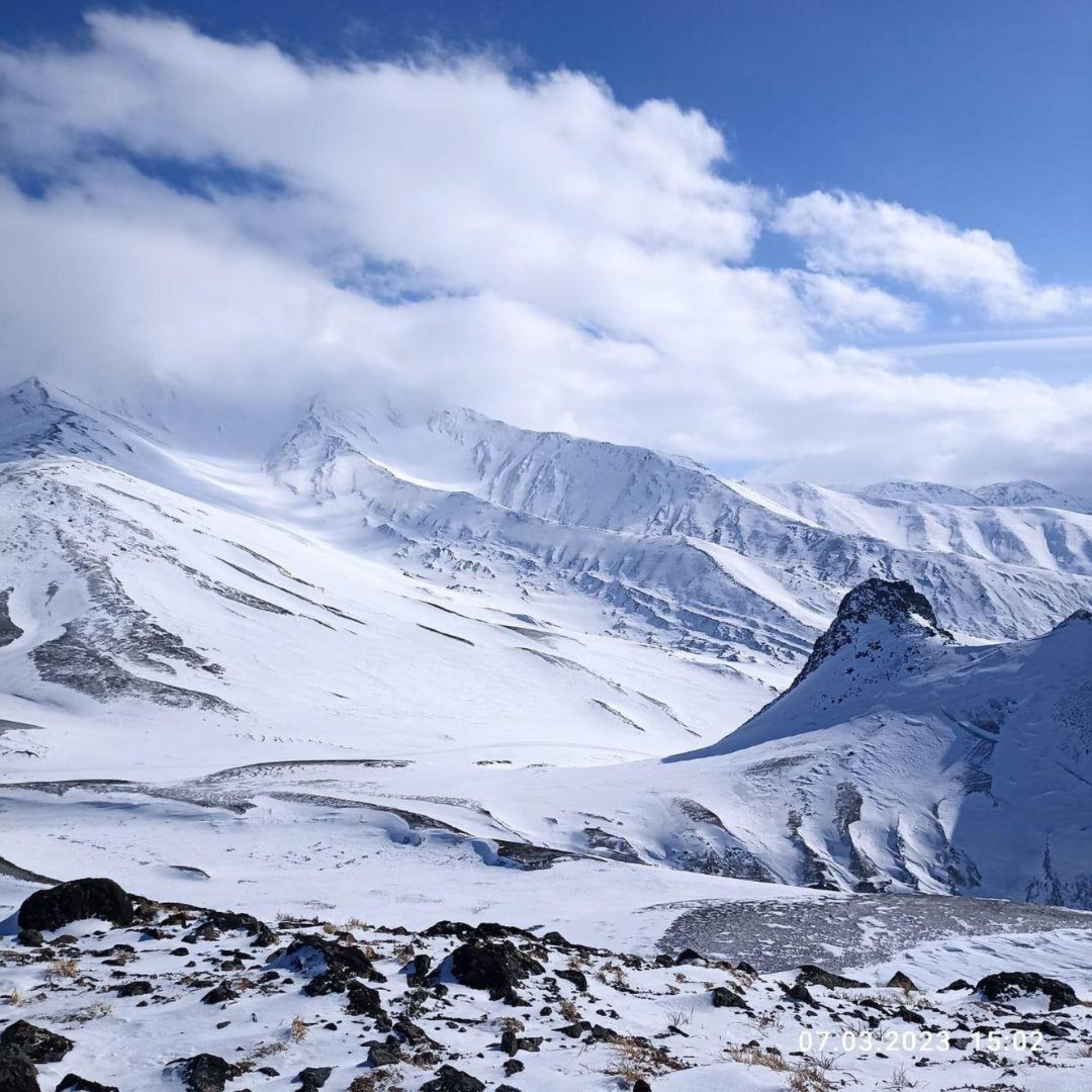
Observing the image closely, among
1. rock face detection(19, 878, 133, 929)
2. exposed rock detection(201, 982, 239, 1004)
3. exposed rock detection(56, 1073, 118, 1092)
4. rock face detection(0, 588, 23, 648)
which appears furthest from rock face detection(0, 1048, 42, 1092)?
rock face detection(0, 588, 23, 648)

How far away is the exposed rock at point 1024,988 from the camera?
50.5 feet

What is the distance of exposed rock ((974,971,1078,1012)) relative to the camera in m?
15.4

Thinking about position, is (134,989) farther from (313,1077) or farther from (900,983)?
(900,983)

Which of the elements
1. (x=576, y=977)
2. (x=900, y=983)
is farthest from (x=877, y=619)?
(x=576, y=977)

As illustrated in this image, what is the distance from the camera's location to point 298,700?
86438 mm

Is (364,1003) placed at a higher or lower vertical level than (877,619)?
lower

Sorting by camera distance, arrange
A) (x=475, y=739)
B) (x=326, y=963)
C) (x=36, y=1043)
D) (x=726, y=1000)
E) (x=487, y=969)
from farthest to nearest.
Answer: (x=475, y=739), (x=726, y=1000), (x=487, y=969), (x=326, y=963), (x=36, y=1043)

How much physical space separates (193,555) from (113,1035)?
417 feet

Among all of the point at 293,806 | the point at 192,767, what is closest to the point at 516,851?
the point at 293,806

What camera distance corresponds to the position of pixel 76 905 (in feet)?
45.7

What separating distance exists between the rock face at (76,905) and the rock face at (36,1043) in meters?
5.47

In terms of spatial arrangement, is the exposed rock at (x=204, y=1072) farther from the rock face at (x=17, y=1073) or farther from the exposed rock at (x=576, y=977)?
the exposed rock at (x=576, y=977)

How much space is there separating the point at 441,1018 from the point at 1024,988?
1269 cm

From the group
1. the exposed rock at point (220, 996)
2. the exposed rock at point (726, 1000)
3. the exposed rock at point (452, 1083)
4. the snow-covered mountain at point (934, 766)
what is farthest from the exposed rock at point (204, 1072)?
the snow-covered mountain at point (934, 766)
